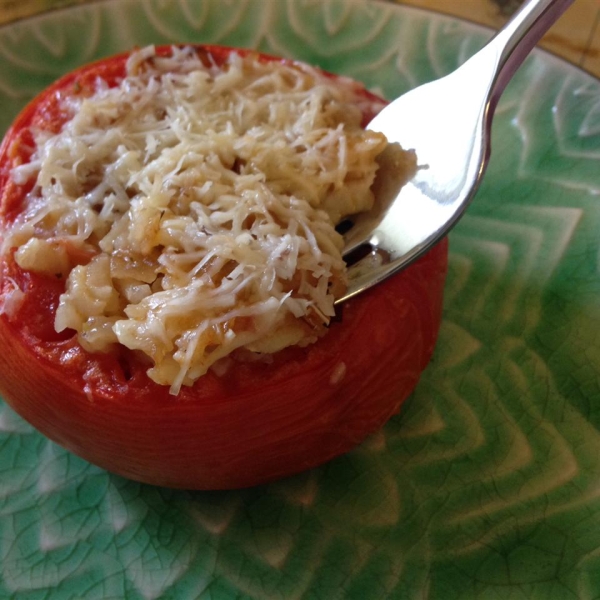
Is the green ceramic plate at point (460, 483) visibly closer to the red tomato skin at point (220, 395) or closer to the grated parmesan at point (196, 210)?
the red tomato skin at point (220, 395)

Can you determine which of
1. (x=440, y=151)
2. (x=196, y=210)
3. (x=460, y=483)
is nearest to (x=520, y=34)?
(x=440, y=151)

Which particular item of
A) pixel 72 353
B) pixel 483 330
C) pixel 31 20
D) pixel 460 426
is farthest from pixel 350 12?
pixel 72 353

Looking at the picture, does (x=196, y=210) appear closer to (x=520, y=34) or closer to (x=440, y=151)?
(x=440, y=151)

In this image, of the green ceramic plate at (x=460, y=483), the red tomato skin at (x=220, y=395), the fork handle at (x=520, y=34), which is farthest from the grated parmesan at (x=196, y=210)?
the green ceramic plate at (x=460, y=483)

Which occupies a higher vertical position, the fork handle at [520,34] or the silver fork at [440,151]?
the fork handle at [520,34]

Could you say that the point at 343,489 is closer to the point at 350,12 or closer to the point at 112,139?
the point at 112,139

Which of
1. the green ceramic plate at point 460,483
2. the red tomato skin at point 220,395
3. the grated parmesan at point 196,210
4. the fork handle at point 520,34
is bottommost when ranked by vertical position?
the green ceramic plate at point 460,483
